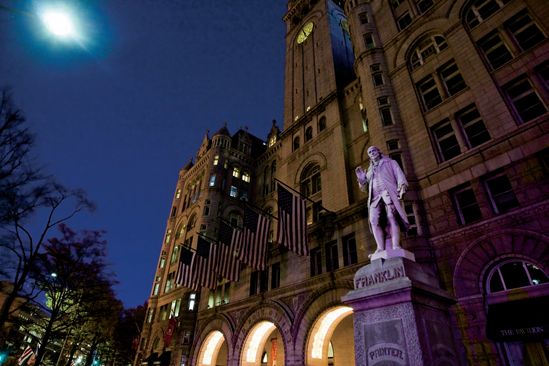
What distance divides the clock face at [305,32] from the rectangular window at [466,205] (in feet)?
119

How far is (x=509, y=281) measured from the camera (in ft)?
44.1

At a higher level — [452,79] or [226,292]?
[452,79]

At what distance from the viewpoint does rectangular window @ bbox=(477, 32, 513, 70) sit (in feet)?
59.1

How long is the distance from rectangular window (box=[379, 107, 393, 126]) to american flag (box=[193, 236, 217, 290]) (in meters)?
16.7

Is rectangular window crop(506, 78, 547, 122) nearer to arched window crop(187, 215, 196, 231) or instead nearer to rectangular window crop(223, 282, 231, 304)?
rectangular window crop(223, 282, 231, 304)

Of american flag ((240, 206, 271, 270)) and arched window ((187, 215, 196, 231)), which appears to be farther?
arched window ((187, 215, 196, 231))

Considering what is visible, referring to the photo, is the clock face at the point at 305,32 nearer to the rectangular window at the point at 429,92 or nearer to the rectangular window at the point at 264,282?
the rectangular window at the point at 429,92

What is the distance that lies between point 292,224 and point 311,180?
10.7 m

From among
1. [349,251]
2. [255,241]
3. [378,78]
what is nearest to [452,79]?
[378,78]

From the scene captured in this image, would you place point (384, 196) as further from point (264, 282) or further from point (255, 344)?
point (255, 344)

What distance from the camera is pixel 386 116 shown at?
74.9ft

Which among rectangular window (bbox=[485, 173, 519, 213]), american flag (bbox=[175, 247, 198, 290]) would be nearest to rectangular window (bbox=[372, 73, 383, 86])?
rectangular window (bbox=[485, 173, 519, 213])

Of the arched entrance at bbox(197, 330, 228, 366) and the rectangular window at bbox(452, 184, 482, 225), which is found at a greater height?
the rectangular window at bbox(452, 184, 482, 225)

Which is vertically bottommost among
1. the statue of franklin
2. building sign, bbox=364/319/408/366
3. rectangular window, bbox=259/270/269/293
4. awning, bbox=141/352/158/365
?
building sign, bbox=364/319/408/366
